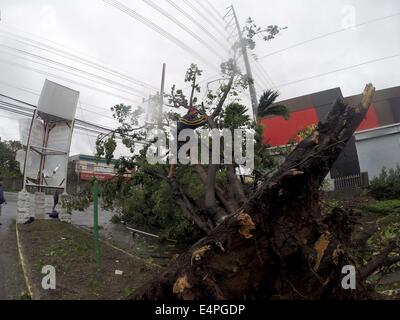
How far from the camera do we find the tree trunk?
3111mm

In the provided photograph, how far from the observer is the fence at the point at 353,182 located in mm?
16203

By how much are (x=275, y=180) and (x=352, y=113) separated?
1.10 metres

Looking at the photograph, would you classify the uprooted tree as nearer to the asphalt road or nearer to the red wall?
the asphalt road

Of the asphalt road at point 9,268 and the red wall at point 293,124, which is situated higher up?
the red wall at point 293,124

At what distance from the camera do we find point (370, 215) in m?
11.4

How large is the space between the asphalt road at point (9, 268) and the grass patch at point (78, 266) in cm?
19

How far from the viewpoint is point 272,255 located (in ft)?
10.5

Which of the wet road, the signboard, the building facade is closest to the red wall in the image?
the building facade

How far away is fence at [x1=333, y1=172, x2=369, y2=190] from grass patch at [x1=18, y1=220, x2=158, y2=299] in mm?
12084

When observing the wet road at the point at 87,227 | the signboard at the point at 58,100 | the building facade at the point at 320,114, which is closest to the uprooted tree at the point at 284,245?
the wet road at the point at 87,227

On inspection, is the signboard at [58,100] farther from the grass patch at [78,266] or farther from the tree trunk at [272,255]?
the tree trunk at [272,255]

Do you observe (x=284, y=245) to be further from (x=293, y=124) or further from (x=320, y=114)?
(x=320, y=114)

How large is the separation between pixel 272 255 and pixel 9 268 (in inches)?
210
